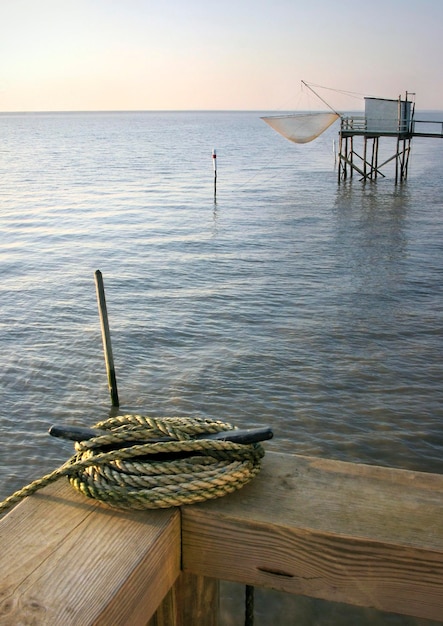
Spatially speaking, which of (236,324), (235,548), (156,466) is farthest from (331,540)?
(236,324)

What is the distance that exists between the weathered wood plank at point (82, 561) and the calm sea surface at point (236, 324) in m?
4.37

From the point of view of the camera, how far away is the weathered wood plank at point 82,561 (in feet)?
5.23

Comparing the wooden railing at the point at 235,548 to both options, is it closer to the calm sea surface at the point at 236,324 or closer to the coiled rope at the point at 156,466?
the coiled rope at the point at 156,466

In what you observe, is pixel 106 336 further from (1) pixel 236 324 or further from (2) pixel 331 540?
(2) pixel 331 540

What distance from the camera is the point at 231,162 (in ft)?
199

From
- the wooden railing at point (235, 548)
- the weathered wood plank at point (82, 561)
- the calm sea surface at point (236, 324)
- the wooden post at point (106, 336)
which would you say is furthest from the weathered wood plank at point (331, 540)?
the wooden post at point (106, 336)

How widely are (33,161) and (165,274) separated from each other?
49.8 metres

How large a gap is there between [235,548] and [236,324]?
11.9m

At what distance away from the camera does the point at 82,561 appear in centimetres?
174

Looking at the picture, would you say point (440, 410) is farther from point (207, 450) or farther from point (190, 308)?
point (207, 450)

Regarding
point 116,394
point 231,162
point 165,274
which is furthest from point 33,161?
point 116,394

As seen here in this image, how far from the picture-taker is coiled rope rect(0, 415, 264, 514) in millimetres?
1943

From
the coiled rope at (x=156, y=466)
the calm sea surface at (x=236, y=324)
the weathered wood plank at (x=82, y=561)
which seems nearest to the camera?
the weathered wood plank at (x=82, y=561)

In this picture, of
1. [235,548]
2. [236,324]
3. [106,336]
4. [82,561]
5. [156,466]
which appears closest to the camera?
[82,561]
